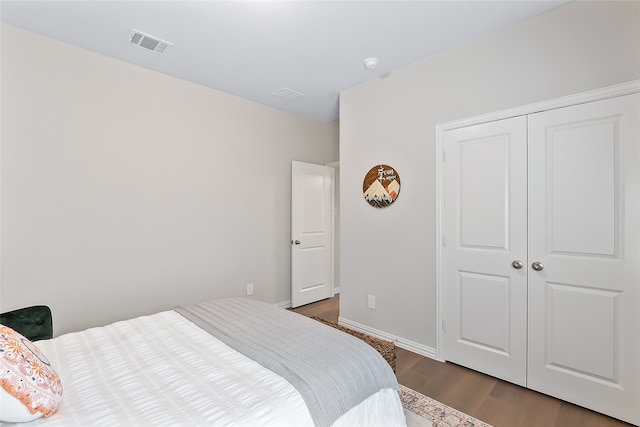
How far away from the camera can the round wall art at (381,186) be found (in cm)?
290

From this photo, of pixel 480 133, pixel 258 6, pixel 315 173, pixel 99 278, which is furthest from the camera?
pixel 315 173

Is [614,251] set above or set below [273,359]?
above

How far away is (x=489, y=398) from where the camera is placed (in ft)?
6.71

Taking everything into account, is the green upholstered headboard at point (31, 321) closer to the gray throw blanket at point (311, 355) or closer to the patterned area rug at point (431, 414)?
the gray throw blanket at point (311, 355)

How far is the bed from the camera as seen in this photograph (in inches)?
40.9

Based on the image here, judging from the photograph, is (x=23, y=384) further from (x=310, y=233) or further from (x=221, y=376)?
(x=310, y=233)

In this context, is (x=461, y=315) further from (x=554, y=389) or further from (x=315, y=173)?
(x=315, y=173)

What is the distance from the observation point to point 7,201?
2.18 m

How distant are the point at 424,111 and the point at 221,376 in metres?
2.56

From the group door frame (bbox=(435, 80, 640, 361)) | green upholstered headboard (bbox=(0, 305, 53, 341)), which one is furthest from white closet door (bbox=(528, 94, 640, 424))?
green upholstered headboard (bbox=(0, 305, 53, 341))

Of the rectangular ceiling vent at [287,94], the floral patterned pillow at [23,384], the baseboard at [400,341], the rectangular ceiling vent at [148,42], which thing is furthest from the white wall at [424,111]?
the floral patterned pillow at [23,384]

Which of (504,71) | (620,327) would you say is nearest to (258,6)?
(504,71)

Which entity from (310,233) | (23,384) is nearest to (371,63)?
(310,233)

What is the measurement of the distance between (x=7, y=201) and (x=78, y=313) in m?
1.01
